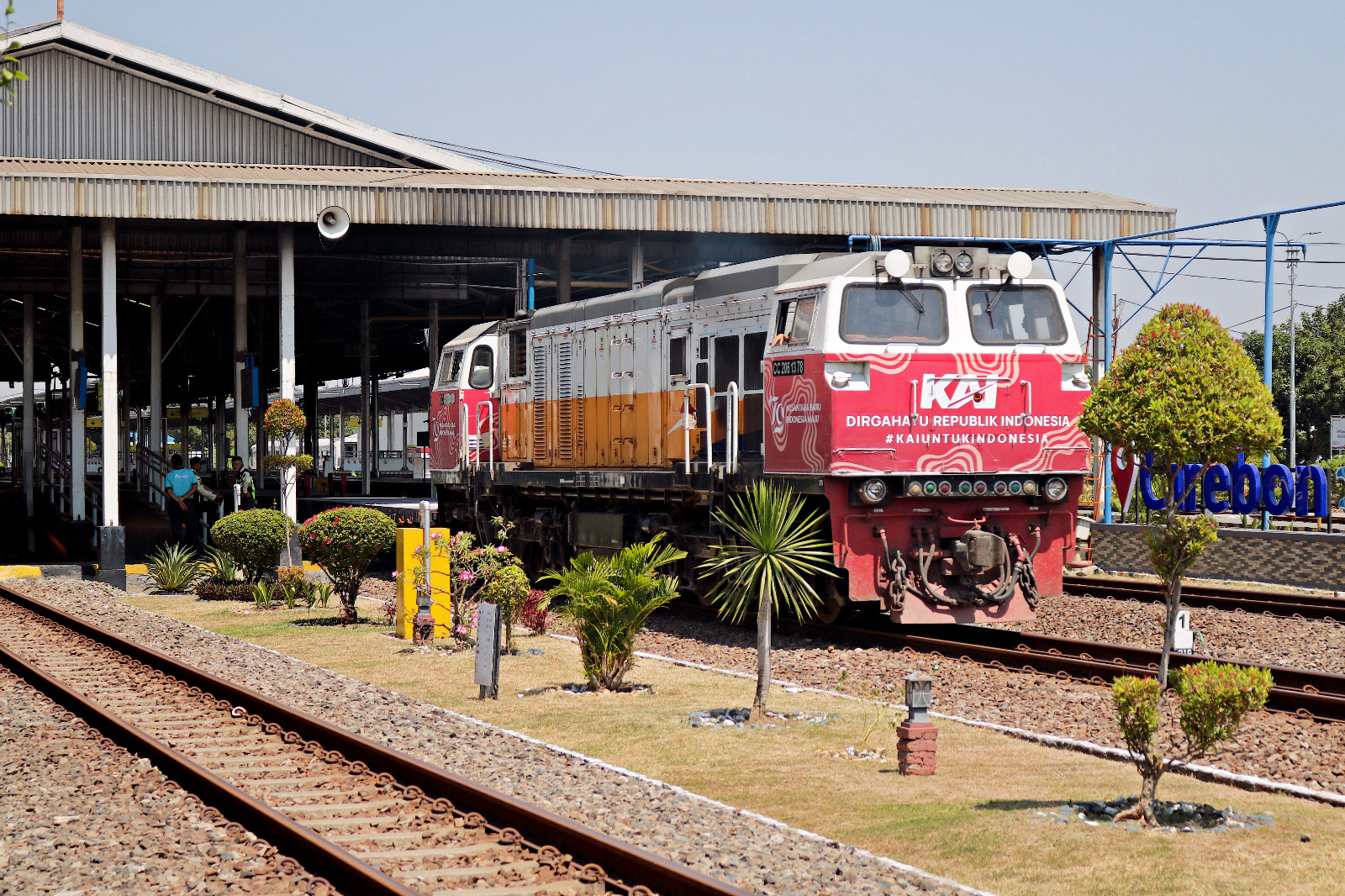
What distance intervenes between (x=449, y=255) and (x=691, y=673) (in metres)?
15.8

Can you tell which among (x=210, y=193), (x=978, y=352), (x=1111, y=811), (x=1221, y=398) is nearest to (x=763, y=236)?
(x=210, y=193)

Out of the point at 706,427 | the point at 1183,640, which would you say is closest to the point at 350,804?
the point at 1183,640

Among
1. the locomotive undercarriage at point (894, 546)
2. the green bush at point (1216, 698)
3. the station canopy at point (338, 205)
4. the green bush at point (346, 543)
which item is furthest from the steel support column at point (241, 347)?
the green bush at point (1216, 698)

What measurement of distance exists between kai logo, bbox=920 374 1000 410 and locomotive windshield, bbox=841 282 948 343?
409 mm

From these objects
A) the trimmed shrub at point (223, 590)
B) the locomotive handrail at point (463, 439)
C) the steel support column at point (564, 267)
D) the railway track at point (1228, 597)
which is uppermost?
the steel support column at point (564, 267)

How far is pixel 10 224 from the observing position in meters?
24.1

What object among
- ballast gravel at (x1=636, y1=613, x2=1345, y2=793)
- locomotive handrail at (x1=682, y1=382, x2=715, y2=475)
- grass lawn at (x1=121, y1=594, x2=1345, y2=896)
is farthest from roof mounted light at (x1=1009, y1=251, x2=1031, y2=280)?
grass lawn at (x1=121, y1=594, x2=1345, y2=896)

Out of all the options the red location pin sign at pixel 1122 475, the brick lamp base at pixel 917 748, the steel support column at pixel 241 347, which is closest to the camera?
the brick lamp base at pixel 917 748

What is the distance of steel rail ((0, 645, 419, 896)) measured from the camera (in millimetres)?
5953

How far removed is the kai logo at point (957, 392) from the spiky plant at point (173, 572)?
44.6 ft

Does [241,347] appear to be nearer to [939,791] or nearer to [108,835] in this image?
[108,835]

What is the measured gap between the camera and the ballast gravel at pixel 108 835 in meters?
6.12

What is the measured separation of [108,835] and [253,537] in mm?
13287

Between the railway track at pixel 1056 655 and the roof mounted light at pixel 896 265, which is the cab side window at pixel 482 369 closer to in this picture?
the railway track at pixel 1056 655
